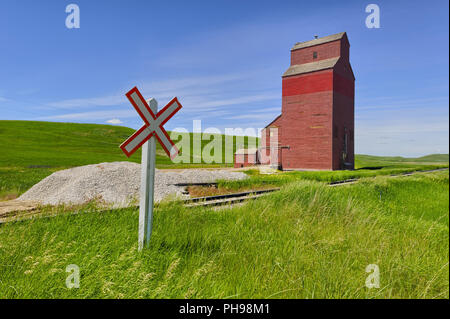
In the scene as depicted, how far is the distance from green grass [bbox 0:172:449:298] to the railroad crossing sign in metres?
0.36

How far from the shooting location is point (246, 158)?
44.7m

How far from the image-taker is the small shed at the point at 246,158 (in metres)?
44.0

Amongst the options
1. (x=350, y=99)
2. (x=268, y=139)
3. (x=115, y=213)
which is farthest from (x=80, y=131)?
(x=115, y=213)

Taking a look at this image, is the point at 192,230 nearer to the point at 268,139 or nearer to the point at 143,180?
the point at 143,180

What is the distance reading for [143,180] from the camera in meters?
4.40

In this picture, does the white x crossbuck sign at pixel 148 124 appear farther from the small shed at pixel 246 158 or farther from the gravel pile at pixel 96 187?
the small shed at pixel 246 158

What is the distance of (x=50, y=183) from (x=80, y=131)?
309ft

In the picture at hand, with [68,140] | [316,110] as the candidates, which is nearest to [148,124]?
[316,110]

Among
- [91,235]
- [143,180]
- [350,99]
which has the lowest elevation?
[91,235]

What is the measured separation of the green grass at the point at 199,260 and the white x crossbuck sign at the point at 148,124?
1.42m

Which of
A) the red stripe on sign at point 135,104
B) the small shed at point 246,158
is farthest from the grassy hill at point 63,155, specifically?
the red stripe on sign at point 135,104

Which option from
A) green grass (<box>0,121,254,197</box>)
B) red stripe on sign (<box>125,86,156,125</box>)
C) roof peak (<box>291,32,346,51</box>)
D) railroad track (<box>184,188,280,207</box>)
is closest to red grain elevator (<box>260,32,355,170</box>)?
roof peak (<box>291,32,346,51</box>)

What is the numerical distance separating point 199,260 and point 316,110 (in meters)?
31.2
